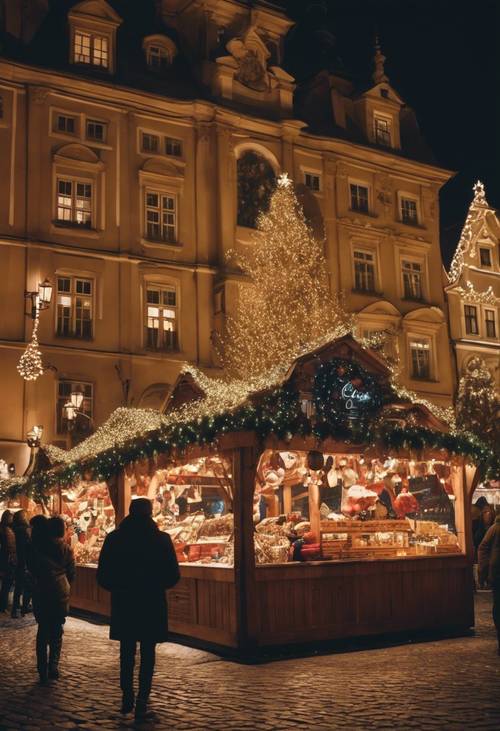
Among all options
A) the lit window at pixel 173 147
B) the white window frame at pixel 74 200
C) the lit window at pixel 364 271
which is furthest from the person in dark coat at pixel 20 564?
the lit window at pixel 364 271

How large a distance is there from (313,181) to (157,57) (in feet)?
24.8

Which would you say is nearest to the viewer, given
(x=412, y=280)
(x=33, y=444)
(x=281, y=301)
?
(x=33, y=444)

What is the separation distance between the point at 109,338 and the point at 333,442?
19.1m

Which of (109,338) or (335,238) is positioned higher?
(335,238)

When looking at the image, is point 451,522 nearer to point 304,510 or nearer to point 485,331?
point 304,510

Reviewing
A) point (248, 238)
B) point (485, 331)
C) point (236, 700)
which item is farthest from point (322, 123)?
point (236, 700)

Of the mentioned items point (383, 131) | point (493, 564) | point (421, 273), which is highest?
point (383, 131)

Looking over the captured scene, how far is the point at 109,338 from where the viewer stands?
97.7ft

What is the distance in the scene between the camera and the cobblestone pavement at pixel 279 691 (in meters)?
6.98

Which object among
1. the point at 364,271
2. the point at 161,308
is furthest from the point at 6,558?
the point at 364,271

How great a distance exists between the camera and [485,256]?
3919 cm

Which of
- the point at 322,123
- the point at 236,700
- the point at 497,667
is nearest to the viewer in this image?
the point at 236,700

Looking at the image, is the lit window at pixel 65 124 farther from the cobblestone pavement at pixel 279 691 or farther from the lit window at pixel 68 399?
the cobblestone pavement at pixel 279 691

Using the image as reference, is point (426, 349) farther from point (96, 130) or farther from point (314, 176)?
point (96, 130)
